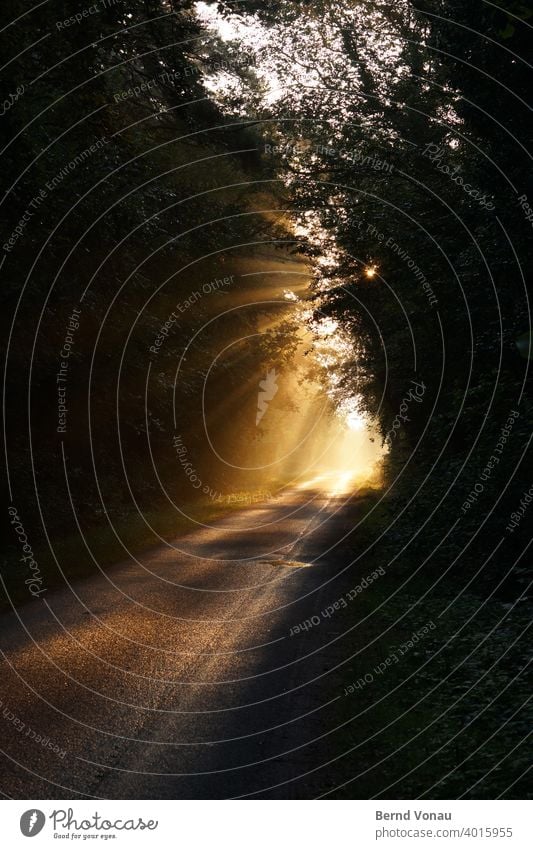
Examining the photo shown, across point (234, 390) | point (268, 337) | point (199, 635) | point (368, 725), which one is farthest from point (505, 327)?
point (234, 390)

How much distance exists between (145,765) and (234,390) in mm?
39008

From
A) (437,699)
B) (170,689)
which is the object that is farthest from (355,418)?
(437,699)

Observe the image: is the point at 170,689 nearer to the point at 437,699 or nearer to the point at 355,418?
the point at 437,699

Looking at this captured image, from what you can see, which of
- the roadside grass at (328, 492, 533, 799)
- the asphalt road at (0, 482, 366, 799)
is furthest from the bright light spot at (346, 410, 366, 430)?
the roadside grass at (328, 492, 533, 799)

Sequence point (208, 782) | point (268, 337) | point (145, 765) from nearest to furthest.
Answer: point (208, 782), point (145, 765), point (268, 337)

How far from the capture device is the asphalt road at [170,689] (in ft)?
21.0

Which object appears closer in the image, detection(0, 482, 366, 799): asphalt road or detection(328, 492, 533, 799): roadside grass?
detection(328, 492, 533, 799): roadside grass

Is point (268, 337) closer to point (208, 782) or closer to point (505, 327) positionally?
point (505, 327)

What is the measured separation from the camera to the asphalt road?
253 inches

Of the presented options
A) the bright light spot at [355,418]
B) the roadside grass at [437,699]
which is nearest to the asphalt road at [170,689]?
the roadside grass at [437,699]

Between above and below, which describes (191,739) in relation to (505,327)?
below

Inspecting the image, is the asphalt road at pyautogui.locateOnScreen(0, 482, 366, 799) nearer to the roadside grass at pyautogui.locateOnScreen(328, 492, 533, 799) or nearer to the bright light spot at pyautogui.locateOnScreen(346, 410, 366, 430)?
the roadside grass at pyautogui.locateOnScreen(328, 492, 533, 799)

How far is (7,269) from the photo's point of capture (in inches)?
671

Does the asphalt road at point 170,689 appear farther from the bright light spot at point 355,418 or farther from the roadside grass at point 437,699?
the bright light spot at point 355,418
